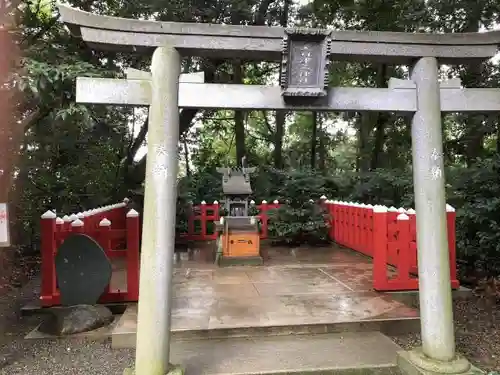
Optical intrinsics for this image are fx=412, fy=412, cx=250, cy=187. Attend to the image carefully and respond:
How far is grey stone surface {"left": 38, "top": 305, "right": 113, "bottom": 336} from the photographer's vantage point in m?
5.04

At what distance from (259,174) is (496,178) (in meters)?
8.90

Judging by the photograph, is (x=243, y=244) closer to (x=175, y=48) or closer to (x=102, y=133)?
(x=102, y=133)

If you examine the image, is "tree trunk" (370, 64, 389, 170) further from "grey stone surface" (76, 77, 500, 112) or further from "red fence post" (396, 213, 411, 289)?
"grey stone surface" (76, 77, 500, 112)

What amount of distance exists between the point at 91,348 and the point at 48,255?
1556 millimetres

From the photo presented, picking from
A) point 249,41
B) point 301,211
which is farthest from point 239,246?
point 249,41

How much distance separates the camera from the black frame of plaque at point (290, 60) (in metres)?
3.70

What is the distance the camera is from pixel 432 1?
297 inches

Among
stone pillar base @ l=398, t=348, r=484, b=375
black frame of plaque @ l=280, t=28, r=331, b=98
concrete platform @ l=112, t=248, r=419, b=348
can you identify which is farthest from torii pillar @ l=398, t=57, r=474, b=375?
concrete platform @ l=112, t=248, r=419, b=348

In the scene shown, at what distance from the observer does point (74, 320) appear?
509 centimetres

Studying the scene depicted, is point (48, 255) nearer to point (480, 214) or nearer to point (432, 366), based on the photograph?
point (432, 366)

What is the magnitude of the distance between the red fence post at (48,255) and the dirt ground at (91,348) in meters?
0.44

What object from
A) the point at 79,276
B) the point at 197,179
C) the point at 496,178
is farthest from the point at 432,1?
the point at 197,179

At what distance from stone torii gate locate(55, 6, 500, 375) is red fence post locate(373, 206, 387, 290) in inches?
94.2

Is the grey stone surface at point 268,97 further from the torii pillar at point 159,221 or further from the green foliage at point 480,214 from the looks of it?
the green foliage at point 480,214
